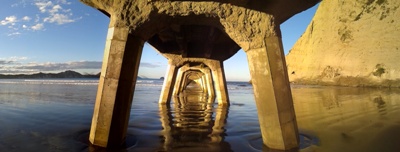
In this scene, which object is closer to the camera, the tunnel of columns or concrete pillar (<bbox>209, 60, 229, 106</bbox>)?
the tunnel of columns

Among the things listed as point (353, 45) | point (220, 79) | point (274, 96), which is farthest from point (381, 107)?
point (353, 45)

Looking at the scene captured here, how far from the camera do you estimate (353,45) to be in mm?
51719

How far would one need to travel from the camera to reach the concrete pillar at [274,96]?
5293mm

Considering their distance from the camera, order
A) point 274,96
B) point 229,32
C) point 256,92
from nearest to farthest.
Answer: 1. point 274,96
2. point 256,92
3. point 229,32

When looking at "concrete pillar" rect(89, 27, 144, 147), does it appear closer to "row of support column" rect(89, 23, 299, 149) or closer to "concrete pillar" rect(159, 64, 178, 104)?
"row of support column" rect(89, 23, 299, 149)

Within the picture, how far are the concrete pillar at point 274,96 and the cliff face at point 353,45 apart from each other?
4416 cm

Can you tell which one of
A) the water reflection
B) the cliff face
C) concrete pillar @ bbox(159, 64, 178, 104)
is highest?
the cliff face

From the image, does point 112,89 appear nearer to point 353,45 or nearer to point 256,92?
point 256,92

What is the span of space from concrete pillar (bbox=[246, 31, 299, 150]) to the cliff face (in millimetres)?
44164

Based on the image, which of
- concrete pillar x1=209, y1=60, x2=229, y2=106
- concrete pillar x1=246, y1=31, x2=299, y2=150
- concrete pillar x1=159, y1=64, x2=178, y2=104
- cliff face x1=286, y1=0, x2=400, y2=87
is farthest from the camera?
cliff face x1=286, y1=0, x2=400, y2=87

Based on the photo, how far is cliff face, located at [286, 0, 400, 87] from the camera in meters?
44.4

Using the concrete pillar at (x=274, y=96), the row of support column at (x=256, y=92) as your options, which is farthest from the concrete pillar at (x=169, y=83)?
the concrete pillar at (x=274, y=96)

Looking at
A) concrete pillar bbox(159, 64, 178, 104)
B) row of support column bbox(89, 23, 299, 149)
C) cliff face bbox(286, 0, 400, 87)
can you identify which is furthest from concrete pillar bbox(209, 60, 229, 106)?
cliff face bbox(286, 0, 400, 87)

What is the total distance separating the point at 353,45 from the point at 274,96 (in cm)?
5594
